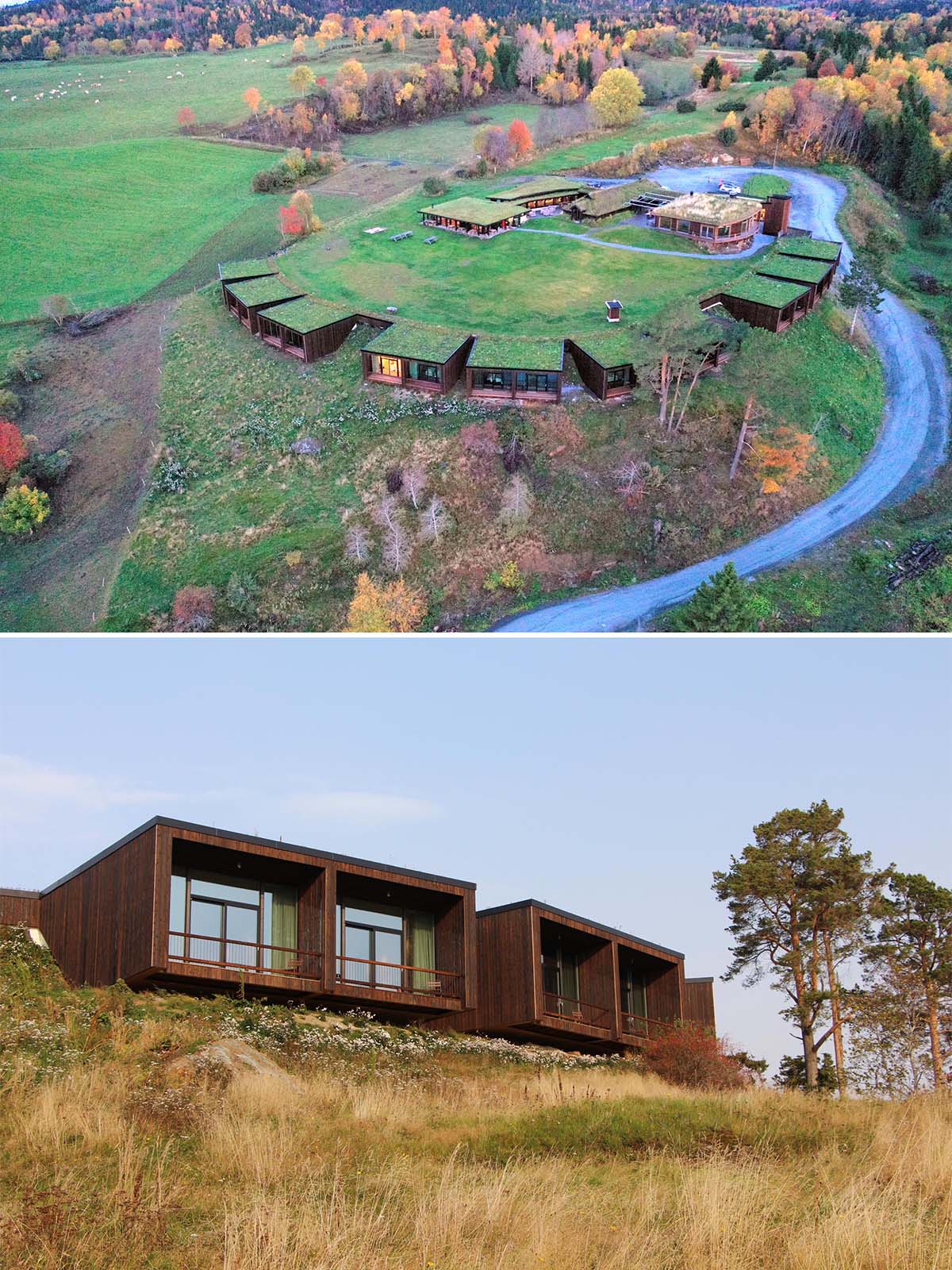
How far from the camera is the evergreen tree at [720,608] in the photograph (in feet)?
92.1

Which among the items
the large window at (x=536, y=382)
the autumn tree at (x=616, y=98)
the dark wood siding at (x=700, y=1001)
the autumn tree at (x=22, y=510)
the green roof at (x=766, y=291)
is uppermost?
the autumn tree at (x=616, y=98)

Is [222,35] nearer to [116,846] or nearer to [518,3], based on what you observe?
[518,3]

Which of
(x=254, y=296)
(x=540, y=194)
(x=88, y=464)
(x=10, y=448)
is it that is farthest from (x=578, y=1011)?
(x=540, y=194)

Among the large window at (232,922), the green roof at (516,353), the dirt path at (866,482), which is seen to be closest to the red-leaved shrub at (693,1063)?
the large window at (232,922)

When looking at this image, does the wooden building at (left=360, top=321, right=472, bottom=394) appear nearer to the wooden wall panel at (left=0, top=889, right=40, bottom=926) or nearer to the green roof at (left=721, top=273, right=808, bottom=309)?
the green roof at (left=721, top=273, right=808, bottom=309)

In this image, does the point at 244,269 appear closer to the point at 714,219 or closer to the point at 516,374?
the point at 516,374

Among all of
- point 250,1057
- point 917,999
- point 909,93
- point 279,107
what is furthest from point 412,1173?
point 909,93

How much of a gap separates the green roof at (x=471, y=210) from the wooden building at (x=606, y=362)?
449 inches

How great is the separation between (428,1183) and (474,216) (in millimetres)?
40411

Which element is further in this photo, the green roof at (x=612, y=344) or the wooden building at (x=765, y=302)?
the wooden building at (x=765, y=302)

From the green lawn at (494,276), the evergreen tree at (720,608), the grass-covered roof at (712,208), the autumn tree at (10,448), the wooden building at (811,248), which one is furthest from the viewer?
the grass-covered roof at (712,208)

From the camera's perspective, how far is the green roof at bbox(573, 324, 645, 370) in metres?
34.5

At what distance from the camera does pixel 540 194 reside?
46031mm

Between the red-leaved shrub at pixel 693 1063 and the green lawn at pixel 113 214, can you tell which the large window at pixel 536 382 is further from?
the red-leaved shrub at pixel 693 1063
